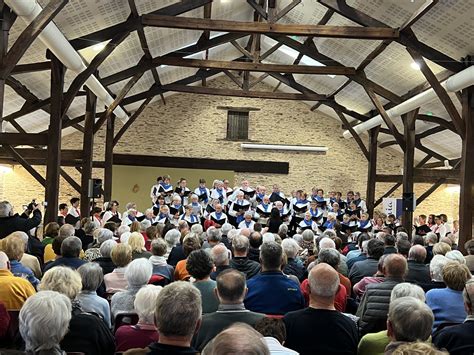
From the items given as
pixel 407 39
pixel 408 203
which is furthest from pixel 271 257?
pixel 408 203

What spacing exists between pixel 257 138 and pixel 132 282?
17.6 meters

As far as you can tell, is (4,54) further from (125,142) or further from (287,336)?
(125,142)

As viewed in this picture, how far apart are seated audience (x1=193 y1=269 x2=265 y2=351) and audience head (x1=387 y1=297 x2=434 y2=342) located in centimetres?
80

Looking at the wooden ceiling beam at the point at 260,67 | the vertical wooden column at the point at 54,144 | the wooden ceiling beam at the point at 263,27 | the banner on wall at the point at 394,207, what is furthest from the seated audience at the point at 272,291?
the banner on wall at the point at 394,207

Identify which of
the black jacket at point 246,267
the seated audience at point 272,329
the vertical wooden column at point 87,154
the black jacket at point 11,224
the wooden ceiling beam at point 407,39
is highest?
the wooden ceiling beam at point 407,39

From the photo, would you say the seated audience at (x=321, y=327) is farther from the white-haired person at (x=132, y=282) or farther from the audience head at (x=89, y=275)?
the audience head at (x=89, y=275)

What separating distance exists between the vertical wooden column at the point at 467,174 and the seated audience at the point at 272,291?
7866mm

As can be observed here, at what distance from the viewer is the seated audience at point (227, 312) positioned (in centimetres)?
344

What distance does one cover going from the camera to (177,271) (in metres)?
5.98

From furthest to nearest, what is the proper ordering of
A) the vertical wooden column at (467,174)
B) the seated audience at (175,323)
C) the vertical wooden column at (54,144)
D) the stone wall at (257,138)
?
the stone wall at (257,138) → the vertical wooden column at (467,174) → the vertical wooden column at (54,144) → the seated audience at (175,323)

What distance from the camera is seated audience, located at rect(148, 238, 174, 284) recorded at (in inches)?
230

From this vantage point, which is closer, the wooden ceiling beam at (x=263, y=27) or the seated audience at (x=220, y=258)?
the seated audience at (x=220, y=258)

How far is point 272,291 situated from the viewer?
452 centimetres

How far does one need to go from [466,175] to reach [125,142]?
1310 centimetres
